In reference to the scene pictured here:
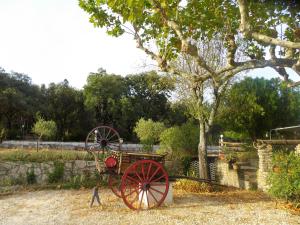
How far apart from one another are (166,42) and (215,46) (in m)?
4.42

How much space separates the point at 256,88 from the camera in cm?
2475

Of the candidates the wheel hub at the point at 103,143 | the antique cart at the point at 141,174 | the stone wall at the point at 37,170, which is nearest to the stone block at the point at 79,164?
the stone wall at the point at 37,170

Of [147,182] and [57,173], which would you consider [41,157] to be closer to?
[57,173]

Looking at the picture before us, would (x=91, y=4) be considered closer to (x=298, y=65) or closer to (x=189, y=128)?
(x=298, y=65)

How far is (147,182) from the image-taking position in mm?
9133

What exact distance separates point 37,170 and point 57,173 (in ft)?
2.74

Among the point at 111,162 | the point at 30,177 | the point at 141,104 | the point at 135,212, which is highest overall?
the point at 141,104

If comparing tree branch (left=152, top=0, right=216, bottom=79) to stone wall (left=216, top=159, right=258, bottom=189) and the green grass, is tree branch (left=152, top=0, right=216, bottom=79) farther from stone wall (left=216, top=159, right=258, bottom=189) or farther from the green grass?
the green grass

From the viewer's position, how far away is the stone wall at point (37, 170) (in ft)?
41.0

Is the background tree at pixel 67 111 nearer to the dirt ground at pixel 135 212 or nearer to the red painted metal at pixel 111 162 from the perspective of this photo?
the dirt ground at pixel 135 212

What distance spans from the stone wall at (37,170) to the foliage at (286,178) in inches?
276

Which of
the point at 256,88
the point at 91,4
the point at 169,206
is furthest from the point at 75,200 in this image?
the point at 256,88

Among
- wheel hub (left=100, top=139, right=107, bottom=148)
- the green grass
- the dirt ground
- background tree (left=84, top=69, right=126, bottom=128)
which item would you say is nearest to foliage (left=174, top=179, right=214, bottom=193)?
the dirt ground

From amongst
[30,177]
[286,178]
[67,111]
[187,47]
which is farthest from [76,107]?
[187,47]
